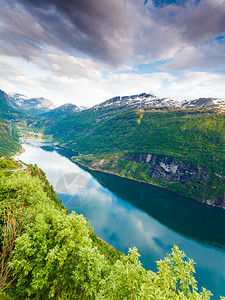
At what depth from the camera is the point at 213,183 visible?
5974 inches

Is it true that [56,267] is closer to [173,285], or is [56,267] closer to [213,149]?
[173,285]

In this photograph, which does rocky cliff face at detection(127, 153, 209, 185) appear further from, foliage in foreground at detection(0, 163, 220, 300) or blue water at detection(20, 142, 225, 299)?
foliage in foreground at detection(0, 163, 220, 300)

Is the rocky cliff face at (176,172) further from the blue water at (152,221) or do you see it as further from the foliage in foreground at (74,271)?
the foliage in foreground at (74,271)

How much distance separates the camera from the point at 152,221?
102188 mm

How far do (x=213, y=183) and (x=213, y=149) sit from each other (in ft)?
169

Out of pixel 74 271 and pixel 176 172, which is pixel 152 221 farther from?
pixel 74 271

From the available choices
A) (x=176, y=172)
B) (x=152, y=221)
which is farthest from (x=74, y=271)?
(x=176, y=172)

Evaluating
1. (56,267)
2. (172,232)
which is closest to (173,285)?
(56,267)

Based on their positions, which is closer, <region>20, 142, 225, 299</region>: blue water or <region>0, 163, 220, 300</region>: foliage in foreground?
<region>0, 163, 220, 300</region>: foliage in foreground

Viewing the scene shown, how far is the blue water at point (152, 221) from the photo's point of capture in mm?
72062

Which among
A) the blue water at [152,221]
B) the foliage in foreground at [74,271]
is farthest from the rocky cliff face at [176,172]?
the foliage in foreground at [74,271]

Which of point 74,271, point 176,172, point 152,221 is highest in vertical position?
point 74,271

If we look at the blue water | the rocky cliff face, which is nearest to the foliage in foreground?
the blue water

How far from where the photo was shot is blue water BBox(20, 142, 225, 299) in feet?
236
